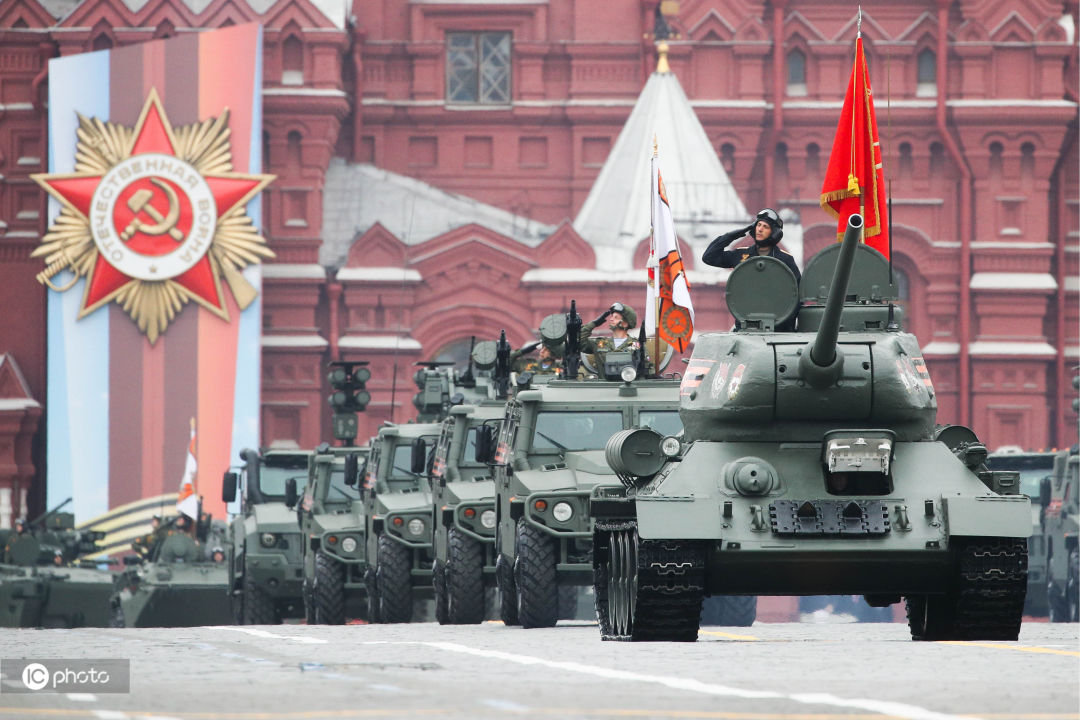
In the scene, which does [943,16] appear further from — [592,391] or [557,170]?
[592,391]

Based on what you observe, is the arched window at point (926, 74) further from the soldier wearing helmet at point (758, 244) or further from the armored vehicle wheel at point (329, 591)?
the soldier wearing helmet at point (758, 244)

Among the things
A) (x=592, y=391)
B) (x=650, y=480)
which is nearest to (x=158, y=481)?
(x=592, y=391)

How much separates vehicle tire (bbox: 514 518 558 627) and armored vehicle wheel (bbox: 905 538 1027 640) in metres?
3.68

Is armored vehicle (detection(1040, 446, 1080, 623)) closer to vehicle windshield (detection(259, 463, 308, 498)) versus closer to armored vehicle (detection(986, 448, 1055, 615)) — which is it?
armored vehicle (detection(986, 448, 1055, 615))

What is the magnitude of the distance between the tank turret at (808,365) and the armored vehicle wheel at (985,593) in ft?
2.96

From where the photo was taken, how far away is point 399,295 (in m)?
39.3

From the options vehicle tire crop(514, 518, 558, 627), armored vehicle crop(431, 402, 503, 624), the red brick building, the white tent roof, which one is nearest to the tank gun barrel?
vehicle tire crop(514, 518, 558, 627)

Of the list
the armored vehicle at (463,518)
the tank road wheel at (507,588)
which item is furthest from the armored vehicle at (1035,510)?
the tank road wheel at (507,588)

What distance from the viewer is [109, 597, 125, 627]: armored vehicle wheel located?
97.5ft

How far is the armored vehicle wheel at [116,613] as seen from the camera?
2970 centimetres

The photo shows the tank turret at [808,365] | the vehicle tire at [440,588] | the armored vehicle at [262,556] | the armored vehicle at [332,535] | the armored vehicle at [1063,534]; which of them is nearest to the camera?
the tank turret at [808,365]

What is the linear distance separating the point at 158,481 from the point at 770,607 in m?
10.1

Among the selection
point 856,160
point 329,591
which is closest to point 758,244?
point 856,160

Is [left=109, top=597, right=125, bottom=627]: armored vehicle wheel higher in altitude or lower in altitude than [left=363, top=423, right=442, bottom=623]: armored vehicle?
lower
